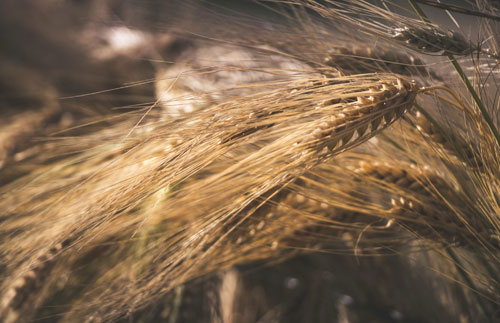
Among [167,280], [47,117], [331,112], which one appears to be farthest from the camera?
[47,117]

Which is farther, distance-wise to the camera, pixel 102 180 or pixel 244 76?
pixel 244 76

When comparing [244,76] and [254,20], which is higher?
[254,20]

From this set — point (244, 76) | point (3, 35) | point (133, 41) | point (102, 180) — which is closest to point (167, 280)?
point (102, 180)

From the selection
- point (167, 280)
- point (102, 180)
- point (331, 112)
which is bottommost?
point (167, 280)

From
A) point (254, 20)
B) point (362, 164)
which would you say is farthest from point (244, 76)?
point (362, 164)

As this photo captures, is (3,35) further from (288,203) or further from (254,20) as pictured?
(288,203)

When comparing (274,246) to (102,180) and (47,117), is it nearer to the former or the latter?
(102,180)

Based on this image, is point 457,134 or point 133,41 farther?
point 133,41

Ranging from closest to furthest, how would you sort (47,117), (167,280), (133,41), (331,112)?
1. (331,112)
2. (167,280)
3. (47,117)
4. (133,41)

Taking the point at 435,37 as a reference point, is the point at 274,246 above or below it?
below
